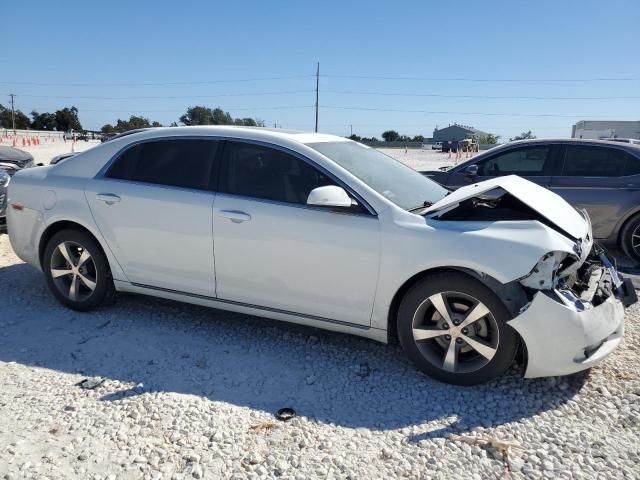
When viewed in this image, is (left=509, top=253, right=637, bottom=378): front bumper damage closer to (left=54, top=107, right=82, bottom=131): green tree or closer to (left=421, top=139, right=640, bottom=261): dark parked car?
(left=421, top=139, right=640, bottom=261): dark parked car

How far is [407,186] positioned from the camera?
4.00 metres

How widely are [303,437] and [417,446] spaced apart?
60cm

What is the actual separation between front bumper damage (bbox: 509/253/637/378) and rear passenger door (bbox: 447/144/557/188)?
155 inches

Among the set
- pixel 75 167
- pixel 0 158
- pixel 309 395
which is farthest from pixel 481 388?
pixel 0 158

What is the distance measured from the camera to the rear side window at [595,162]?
21.5 feet

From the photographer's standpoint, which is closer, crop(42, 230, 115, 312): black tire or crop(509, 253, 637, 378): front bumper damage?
crop(509, 253, 637, 378): front bumper damage

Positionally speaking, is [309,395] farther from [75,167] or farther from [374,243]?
[75,167]

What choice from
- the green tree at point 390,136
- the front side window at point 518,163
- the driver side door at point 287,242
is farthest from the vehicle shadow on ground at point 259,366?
the green tree at point 390,136

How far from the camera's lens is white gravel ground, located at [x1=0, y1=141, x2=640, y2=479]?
254 centimetres

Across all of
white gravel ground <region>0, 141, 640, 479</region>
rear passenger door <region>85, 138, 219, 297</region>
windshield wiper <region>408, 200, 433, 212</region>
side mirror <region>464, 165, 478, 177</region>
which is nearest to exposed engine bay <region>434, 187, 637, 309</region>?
windshield wiper <region>408, 200, 433, 212</region>

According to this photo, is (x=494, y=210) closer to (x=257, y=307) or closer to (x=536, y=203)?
(x=536, y=203)

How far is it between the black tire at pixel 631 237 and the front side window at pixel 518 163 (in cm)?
122

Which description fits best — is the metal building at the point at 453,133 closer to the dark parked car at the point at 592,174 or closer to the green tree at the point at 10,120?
the green tree at the point at 10,120

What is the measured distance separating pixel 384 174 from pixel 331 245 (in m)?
0.87
